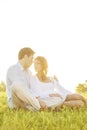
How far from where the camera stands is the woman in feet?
32.7

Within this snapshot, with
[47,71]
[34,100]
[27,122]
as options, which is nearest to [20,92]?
[34,100]

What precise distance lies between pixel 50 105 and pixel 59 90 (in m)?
0.51

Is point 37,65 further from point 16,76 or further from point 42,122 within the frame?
point 42,122

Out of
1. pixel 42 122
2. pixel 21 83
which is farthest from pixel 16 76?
pixel 42 122

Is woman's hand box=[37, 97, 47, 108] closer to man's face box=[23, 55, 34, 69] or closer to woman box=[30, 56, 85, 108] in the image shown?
woman box=[30, 56, 85, 108]

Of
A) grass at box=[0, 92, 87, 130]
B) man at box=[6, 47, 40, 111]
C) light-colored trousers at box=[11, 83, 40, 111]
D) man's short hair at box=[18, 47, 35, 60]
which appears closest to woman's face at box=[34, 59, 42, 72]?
man at box=[6, 47, 40, 111]

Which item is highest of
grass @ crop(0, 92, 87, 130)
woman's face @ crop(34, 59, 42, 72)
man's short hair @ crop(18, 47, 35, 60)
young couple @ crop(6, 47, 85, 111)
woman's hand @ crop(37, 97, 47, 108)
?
man's short hair @ crop(18, 47, 35, 60)

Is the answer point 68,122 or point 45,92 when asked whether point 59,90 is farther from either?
point 68,122

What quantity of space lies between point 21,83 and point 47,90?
0.84m

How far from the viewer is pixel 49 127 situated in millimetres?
7547

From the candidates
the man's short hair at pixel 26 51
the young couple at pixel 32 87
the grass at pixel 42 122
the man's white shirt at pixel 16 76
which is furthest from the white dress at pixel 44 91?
the man's short hair at pixel 26 51

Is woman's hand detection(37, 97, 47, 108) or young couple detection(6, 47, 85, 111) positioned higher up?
young couple detection(6, 47, 85, 111)

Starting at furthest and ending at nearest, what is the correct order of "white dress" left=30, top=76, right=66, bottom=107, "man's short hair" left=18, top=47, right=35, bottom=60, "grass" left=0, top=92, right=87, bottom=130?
"white dress" left=30, top=76, right=66, bottom=107
"man's short hair" left=18, top=47, right=35, bottom=60
"grass" left=0, top=92, right=87, bottom=130

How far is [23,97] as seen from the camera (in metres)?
9.59
